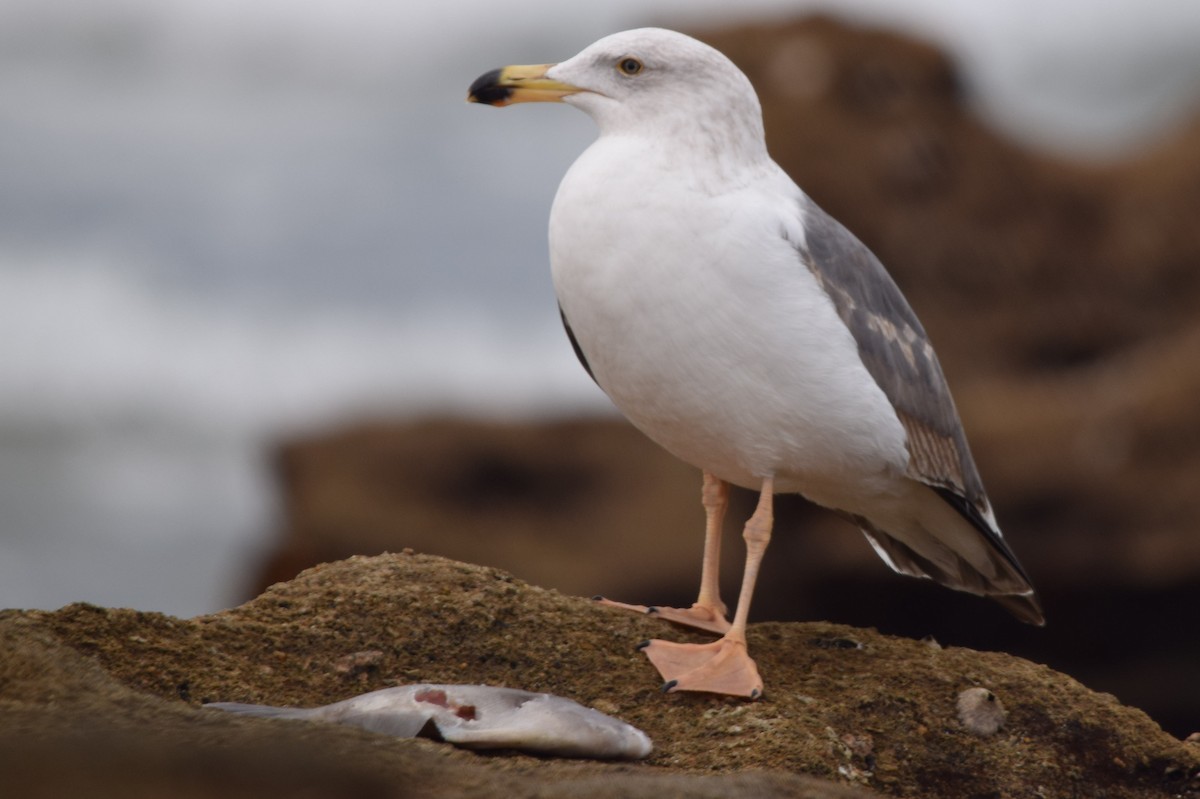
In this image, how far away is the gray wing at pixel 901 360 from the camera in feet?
22.0

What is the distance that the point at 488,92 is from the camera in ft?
22.7

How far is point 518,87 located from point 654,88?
1.95 feet

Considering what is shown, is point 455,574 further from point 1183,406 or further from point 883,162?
point 883,162

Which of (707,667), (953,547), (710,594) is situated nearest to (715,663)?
(707,667)

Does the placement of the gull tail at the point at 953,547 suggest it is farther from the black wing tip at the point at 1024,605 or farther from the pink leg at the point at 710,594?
the pink leg at the point at 710,594

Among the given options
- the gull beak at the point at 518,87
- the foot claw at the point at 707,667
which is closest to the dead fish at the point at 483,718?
the foot claw at the point at 707,667

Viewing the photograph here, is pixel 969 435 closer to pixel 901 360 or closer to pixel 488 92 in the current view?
pixel 901 360

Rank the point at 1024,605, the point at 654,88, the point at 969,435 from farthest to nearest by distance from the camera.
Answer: the point at 969,435 < the point at 1024,605 < the point at 654,88

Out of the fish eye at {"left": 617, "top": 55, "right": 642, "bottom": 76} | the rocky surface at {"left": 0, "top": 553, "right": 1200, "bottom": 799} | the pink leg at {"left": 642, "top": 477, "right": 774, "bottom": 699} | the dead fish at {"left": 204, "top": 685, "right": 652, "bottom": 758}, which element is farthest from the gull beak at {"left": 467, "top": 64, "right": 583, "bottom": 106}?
the dead fish at {"left": 204, "top": 685, "right": 652, "bottom": 758}

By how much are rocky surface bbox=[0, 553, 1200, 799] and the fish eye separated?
2.18m

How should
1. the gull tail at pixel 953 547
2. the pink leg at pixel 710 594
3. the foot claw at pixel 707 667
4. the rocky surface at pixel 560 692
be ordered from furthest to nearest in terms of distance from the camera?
1. the gull tail at pixel 953 547
2. the pink leg at pixel 710 594
3. the foot claw at pixel 707 667
4. the rocky surface at pixel 560 692

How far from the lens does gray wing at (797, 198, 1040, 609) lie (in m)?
A: 6.70

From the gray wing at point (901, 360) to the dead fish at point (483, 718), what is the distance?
7.02 feet

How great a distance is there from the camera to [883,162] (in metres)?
19.8
